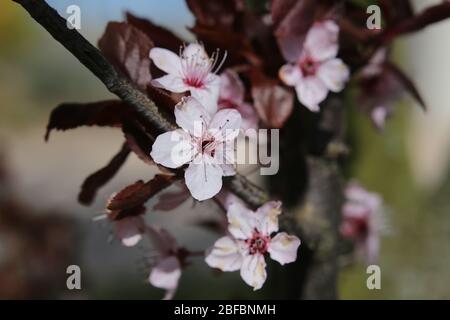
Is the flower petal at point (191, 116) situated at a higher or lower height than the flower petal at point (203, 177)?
higher

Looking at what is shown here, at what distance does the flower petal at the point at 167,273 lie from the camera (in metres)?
0.67

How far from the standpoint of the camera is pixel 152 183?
1.82 feet

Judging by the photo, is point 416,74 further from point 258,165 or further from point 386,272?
point 258,165

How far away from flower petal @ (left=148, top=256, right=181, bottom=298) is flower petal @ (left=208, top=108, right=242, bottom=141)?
0.18 m

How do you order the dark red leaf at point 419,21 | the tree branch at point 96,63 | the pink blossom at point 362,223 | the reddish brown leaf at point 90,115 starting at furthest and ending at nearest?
the pink blossom at point 362,223 → the dark red leaf at point 419,21 → the reddish brown leaf at point 90,115 → the tree branch at point 96,63

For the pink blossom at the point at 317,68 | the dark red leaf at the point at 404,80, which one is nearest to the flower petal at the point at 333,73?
the pink blossom at the point at 317,68

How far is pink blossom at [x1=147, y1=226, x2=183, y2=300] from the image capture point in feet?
2.19

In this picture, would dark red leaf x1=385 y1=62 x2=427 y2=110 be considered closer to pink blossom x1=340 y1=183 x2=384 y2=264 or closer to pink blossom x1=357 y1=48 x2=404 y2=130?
pink blossom x1=357 y1=48 x2=404 y2=130

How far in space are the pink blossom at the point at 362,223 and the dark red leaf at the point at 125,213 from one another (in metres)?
0.33

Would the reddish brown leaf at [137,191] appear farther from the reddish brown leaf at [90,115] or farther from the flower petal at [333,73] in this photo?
the flower petal at [333,73]

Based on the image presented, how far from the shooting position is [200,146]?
0.54 m

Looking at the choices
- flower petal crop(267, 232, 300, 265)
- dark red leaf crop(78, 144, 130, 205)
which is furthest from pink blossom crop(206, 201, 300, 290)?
dark red leaf crop(78, 144, 130, 205)
